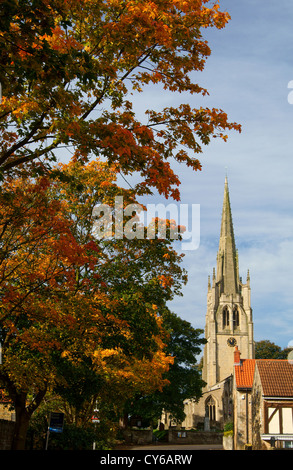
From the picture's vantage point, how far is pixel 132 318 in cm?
1692

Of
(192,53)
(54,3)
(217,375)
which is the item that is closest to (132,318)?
(192,53)

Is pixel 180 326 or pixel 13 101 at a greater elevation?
pixel 180 326

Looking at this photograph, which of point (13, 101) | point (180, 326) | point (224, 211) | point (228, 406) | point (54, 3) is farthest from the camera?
point (224, 211)

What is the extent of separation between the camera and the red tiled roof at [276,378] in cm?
3056

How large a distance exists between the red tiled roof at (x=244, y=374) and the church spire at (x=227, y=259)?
57153 millimetres

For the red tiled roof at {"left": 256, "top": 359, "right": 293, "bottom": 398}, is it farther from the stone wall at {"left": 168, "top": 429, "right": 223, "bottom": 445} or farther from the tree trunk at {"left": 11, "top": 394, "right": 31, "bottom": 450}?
the stone wall at {"left": 168, "top": 429, "right": 223, "bottom": 445}

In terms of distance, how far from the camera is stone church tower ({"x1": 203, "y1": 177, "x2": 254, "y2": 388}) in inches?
3765

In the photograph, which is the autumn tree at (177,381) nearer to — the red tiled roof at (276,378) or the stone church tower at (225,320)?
the red tiled roof at (276,378)

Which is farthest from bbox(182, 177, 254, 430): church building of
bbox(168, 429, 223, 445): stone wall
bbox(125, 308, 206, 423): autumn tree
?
bbox(125, 308, 206, 423): autumn tree

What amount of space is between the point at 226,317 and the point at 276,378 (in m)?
69.1

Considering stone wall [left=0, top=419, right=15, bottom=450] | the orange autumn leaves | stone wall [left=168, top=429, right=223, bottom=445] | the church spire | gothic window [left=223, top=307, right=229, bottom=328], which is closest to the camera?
the orange autumn leaves

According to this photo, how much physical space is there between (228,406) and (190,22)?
77.9m

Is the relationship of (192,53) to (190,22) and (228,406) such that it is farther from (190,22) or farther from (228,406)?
(228,406)

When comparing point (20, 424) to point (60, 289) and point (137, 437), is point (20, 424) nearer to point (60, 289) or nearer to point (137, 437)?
point (60, 289)
